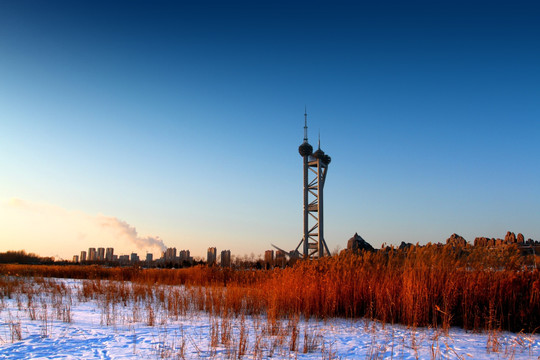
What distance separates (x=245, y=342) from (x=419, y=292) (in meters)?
3.78

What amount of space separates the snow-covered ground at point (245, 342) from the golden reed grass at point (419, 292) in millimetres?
424

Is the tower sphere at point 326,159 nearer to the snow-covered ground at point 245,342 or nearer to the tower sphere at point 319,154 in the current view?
the tower sphere at point 319,154

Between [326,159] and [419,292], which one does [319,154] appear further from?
[419,292]

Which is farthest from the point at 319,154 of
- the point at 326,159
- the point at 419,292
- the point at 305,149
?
the point at 419,292

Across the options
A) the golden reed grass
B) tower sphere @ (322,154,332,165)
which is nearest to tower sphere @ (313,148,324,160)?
tower sphere @ (322,154,332,165)

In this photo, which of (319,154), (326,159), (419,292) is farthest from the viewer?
(326,159)

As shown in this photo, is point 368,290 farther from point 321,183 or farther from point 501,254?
point 321,183

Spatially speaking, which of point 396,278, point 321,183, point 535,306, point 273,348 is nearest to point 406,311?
point 396,278

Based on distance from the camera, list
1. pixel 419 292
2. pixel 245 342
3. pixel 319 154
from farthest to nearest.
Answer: pixel 319 154
pixel 419 292
pixel 245 342

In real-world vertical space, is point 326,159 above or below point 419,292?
above

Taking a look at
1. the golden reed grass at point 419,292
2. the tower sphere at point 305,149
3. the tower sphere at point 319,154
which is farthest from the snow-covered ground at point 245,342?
the tower sphere at point 319,154

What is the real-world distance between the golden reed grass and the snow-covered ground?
0.42 metres

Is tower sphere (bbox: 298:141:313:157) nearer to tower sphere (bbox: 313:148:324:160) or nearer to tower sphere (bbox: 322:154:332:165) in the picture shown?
tower sphere (bbox: 313:148:324:160)

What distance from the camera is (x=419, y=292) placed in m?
7.01
